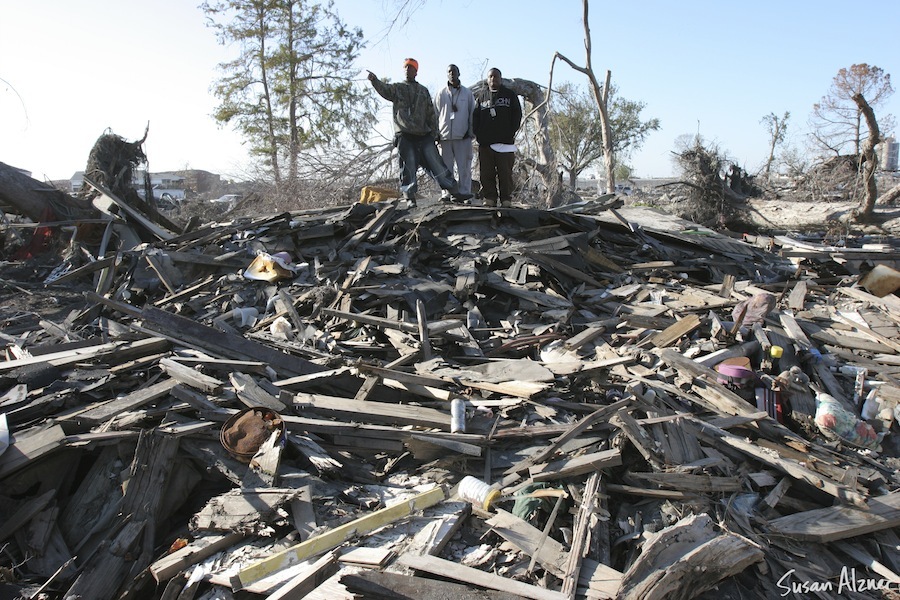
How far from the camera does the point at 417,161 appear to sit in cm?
840

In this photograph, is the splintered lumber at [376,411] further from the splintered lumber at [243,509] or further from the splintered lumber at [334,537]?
the splintered lumber at [243,509]

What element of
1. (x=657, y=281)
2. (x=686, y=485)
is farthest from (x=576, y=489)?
(x=657, y=281)

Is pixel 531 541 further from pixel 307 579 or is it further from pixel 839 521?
pixel 839 521

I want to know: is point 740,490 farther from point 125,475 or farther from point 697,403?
point 125,475

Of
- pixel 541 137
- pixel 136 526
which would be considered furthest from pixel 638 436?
pixel 541 137

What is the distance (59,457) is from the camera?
3.52 m

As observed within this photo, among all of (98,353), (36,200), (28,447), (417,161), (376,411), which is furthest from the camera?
(36,200)

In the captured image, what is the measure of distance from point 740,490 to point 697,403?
36.0 inches

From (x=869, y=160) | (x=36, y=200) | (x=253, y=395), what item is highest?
(x=869, y=160)

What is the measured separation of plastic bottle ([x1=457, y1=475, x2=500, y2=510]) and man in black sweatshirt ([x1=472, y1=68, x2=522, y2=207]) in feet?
18.3

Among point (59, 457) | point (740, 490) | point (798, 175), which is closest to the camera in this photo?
point (740, 490)

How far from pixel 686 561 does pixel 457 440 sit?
147cm

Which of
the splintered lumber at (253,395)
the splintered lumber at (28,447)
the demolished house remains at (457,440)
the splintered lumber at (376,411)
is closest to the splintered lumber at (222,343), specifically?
the demolished house remains at (457,440)

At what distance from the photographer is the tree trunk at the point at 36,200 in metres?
10.2
